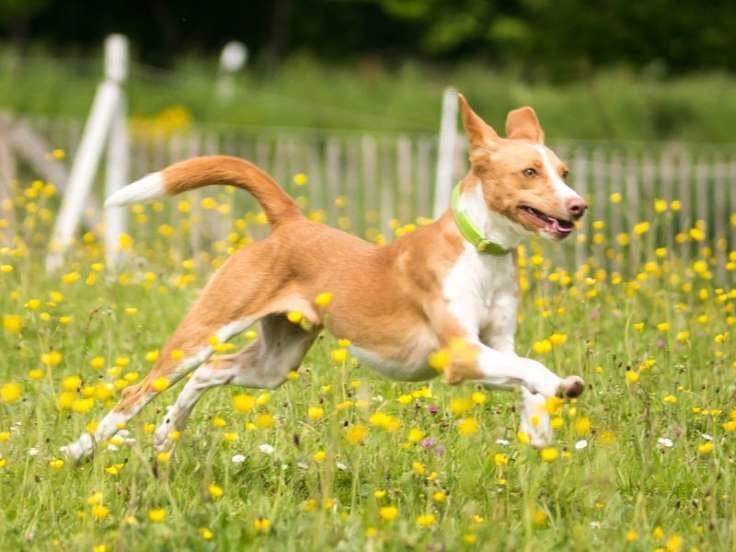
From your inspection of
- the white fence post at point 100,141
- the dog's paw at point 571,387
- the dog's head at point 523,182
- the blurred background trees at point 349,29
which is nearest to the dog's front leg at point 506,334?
the dog's head at point 523,182

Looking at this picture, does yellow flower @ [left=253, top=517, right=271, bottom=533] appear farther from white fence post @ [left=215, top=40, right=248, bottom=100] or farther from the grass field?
white fence post @ [left=215, top=40, right=248, bottom=100]

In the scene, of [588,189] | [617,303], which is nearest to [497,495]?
[617,303]

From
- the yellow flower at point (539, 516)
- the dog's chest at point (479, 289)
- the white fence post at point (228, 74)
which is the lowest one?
the yellow flower at point (539, 516)

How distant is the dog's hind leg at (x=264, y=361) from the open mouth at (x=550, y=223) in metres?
1.19

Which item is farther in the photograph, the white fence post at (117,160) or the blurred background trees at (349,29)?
the blurred background trees at (349,29)

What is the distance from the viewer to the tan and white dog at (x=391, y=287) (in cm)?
537

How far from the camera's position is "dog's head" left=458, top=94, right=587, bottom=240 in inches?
209

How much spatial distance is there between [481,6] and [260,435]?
23.6 metres

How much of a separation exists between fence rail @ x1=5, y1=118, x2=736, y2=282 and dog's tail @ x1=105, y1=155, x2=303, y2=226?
568 cm

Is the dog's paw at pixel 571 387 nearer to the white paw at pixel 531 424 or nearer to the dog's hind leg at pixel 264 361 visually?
the white paw at pixel 531 424

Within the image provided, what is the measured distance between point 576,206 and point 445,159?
764 centimetres

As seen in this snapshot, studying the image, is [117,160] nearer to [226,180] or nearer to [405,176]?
[405,176]

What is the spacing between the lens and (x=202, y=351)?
19.6ft

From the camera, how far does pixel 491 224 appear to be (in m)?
5.49
